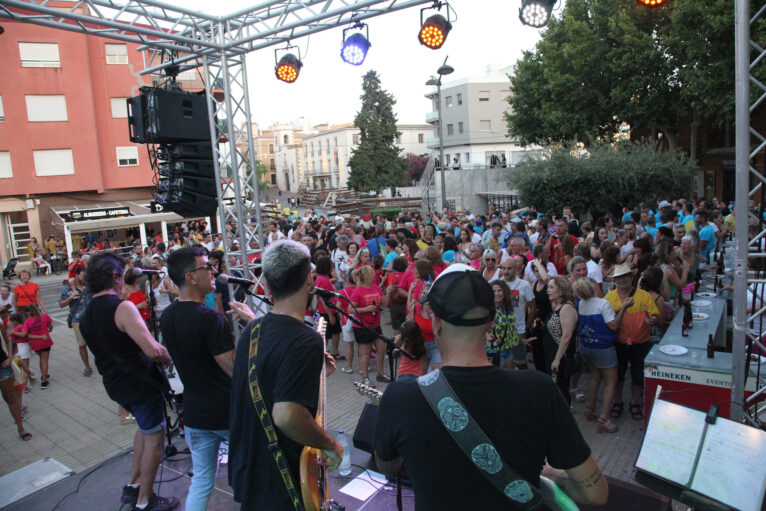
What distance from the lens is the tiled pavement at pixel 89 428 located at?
15.3 ft

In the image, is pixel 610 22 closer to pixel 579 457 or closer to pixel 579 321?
pixel 579 321

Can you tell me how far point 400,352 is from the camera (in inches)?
126

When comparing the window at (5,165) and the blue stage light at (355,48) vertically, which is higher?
the window at (5,165)

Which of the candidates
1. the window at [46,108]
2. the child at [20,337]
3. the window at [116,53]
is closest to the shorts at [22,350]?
the child at [20,337]

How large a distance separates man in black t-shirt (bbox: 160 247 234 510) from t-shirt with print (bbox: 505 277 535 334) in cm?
350

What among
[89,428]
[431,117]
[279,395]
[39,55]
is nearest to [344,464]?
[279,395]

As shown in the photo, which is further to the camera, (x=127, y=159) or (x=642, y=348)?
(x=127, y=159)

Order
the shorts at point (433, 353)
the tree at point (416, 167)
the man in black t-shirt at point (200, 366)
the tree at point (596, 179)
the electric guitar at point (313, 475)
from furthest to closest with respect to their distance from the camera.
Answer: the tree at point (416, 167) < the tree at point (596, 179) < the shorts at point (433, 353) < the man in black t-shirt at point (200, 366) < the electric guitar at point (313, 475)

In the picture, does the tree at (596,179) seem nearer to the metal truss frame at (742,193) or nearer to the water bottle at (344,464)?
the metal truss frame at (742,193)

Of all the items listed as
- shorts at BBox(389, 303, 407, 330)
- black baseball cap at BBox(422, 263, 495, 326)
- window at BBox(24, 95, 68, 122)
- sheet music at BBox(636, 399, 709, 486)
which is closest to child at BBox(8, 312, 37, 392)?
shorts at BBox(389, 303, 407, 330)

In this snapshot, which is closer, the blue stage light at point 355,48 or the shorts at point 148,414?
the shorts at point 148,414

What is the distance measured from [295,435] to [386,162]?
4701 centimetres

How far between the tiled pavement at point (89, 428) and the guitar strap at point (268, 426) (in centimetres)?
317

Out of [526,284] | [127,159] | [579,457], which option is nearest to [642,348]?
[526,284]
